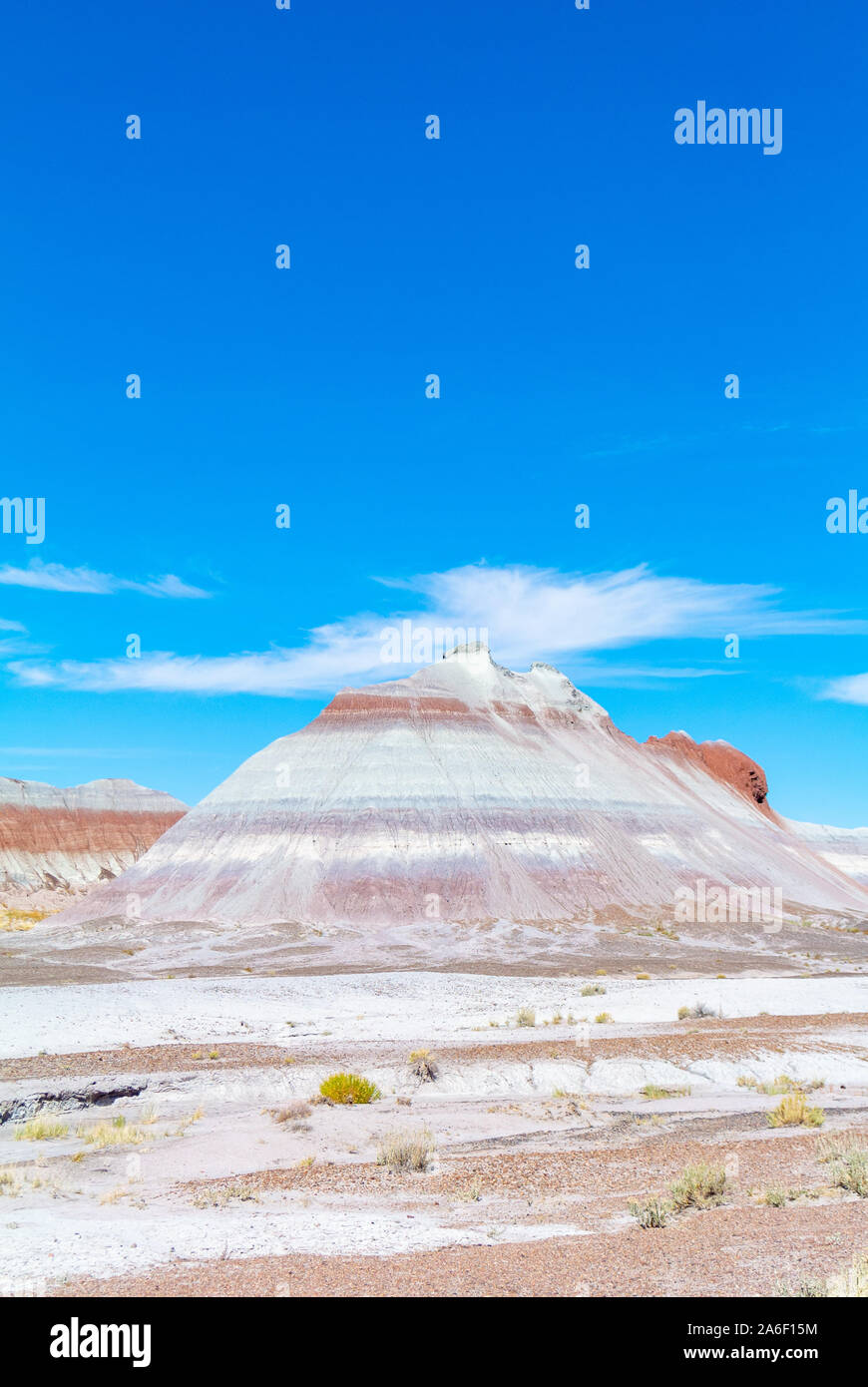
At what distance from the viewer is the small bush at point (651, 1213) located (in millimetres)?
9484

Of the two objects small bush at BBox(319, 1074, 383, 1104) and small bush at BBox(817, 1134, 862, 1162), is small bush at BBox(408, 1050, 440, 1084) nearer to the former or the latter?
small bush at BBox(319, 1074, 383, 1104)

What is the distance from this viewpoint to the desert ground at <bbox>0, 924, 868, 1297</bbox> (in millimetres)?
8047

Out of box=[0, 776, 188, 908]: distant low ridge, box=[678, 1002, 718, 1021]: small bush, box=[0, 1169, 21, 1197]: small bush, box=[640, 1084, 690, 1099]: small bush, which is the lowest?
box=[678, 1002, 718, 1021]: small bush

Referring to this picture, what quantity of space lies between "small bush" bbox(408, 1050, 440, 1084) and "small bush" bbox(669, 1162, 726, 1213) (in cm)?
802

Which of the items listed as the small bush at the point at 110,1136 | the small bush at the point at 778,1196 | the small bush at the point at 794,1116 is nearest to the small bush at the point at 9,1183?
the small bush at the point at 110,1136

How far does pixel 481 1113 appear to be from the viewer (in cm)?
1622

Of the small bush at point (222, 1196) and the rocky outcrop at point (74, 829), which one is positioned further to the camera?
the rocky outcrop at point (74, 829)

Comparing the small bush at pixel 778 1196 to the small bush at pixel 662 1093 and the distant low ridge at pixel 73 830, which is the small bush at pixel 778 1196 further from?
the distant low ridge at pixel 73 830

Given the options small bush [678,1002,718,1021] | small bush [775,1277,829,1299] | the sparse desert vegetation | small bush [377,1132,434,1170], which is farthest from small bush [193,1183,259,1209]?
small bush [678,1002,718,1021]

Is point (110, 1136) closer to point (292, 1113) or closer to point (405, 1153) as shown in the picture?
point (292, 1113)

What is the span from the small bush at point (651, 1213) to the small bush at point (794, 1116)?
5999mm
